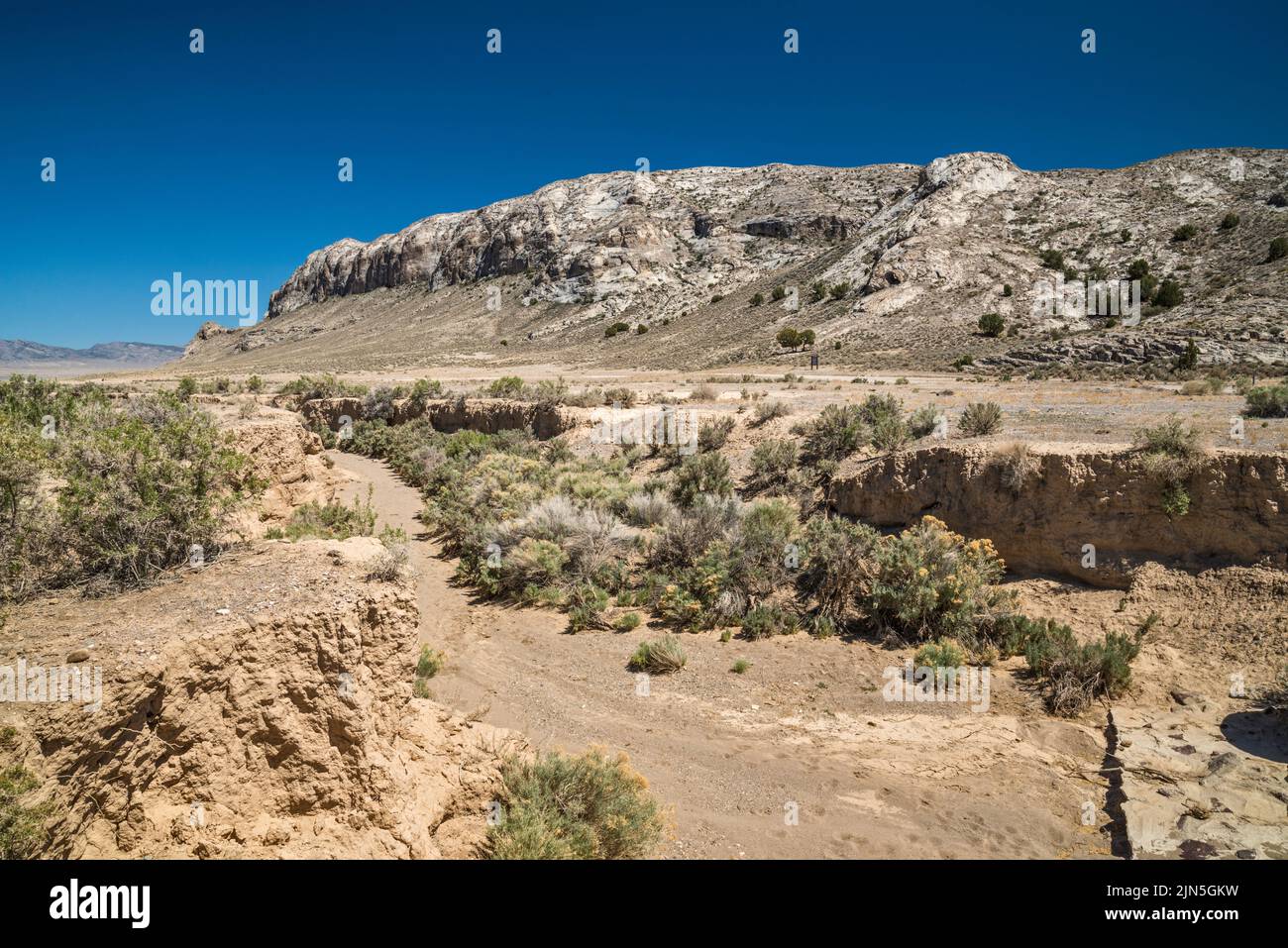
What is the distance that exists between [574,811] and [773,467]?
30.0ft

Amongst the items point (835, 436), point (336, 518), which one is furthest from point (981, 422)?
point (336, 518)

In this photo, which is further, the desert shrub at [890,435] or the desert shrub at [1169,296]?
the desert shrub at [1169,296]

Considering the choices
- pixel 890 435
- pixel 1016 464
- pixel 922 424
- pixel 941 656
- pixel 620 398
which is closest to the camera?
pixel 941 656

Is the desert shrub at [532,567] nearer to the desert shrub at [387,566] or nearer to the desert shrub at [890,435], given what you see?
the desert shrub at [387,566]

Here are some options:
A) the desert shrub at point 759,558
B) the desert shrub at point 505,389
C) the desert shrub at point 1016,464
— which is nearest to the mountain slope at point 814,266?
the desert shrub at point 505,389

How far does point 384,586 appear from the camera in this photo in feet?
13.0

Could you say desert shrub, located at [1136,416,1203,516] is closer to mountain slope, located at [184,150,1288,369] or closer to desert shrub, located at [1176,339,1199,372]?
desert shrub, located at [1176,339,1199,372]

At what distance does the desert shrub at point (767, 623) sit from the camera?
27.1ft

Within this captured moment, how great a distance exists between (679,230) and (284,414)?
6740 centimetres

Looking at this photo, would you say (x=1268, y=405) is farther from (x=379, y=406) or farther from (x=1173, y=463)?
(x=379, y=406)

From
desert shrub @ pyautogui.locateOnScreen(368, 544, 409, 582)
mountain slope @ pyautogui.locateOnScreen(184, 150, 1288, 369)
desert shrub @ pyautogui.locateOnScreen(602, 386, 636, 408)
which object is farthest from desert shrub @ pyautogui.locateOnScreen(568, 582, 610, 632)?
mountain slope @ pyautogui.locateOnScreen(184, 150, 1288, 369)

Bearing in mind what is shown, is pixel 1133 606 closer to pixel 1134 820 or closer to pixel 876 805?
pixel 1134 820

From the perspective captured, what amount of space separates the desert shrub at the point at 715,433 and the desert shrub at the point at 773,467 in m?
1.44

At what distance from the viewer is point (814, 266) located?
187 ft
